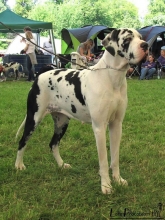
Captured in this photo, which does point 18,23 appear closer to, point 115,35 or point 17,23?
point 17,23

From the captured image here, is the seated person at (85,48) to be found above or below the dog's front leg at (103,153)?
above

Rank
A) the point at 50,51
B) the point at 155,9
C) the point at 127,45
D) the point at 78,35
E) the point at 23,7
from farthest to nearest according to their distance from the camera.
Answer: the point at 23,7, the point at 155,9, the point at 78,35, the point at 50,51, the point at 127,45

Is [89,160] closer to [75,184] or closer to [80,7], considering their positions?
[75,184]

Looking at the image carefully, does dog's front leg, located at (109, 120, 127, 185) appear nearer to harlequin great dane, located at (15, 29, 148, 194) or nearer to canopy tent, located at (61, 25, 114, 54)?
harlequin great dane, located at (15, 29, 148, 194)

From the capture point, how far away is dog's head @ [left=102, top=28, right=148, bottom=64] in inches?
124

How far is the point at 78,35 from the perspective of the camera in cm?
2009

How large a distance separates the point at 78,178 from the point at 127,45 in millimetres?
1739

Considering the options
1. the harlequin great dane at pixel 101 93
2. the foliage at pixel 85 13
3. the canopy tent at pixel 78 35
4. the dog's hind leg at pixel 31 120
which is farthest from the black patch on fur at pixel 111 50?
the foliage at pixel 85 13

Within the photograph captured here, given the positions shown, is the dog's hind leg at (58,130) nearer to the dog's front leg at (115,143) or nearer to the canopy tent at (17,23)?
the dog's front leg at (115,143)

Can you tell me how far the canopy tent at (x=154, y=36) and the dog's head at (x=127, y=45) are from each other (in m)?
15.2

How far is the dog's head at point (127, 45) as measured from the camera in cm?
315

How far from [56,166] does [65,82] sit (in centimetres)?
117

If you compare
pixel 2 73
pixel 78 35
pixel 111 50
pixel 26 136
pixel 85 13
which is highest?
pixel 85 13

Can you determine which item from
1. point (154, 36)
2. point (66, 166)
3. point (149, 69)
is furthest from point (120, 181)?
point (154, 36)
